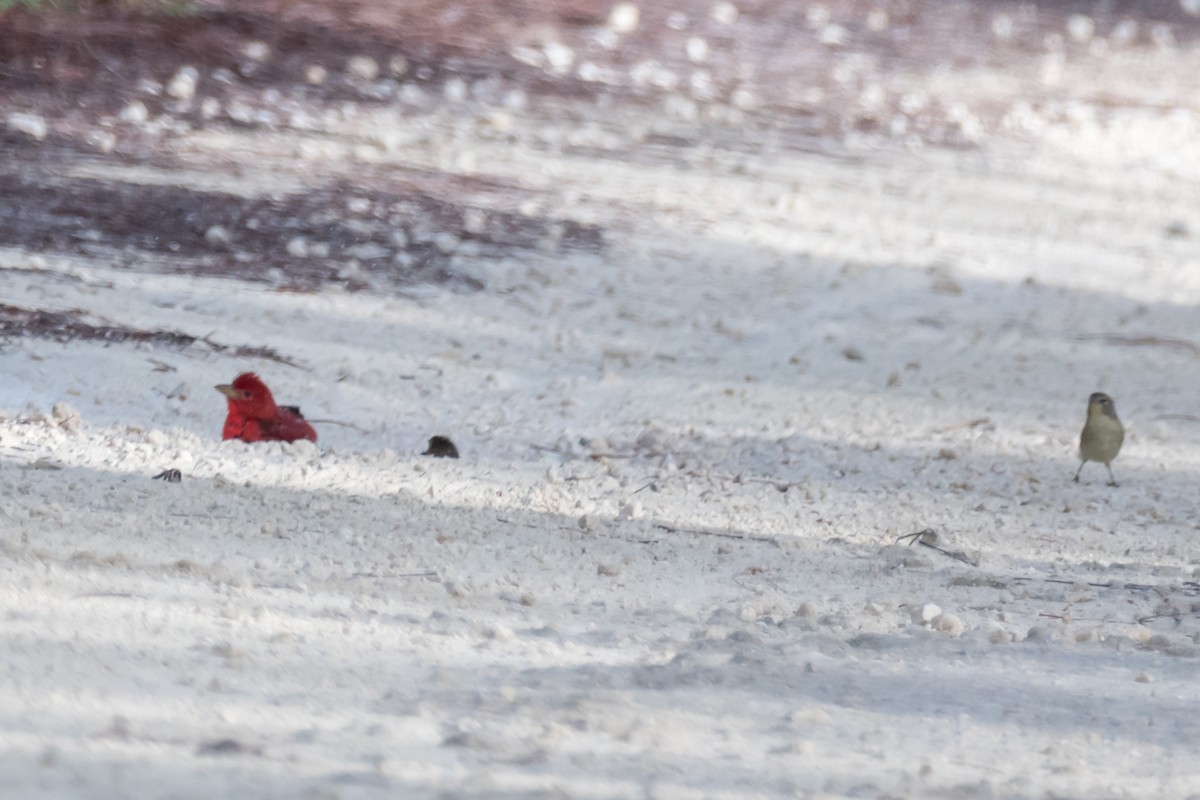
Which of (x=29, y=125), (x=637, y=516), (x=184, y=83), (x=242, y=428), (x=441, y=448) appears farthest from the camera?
(x=184, y=83)

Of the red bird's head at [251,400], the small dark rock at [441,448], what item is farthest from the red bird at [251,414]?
the small dark rock at [441,448]

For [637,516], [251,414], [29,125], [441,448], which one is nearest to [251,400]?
[251,414]

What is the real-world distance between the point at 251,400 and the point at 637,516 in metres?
1.20

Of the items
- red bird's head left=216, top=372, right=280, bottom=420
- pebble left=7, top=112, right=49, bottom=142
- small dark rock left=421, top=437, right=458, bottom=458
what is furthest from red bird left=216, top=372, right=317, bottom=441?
pebble left=7, top=112, right=49, bottom=142

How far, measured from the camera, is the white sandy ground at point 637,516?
231 centimetres

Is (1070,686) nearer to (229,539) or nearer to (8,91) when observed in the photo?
(229,539)

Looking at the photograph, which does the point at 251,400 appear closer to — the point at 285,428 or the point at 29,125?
the point at 285,428

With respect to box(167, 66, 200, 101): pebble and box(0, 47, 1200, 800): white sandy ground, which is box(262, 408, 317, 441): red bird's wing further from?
box(167, 66, 200, 101): pebble

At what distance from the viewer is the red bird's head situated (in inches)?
177

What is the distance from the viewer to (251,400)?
4.50 meters

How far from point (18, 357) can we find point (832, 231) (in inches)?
169

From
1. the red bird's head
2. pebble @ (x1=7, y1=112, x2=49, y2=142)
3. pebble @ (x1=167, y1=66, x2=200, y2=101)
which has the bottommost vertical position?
the red bird's head

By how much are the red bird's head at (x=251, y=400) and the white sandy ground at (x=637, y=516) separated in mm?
160

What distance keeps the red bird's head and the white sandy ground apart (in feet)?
0.52
